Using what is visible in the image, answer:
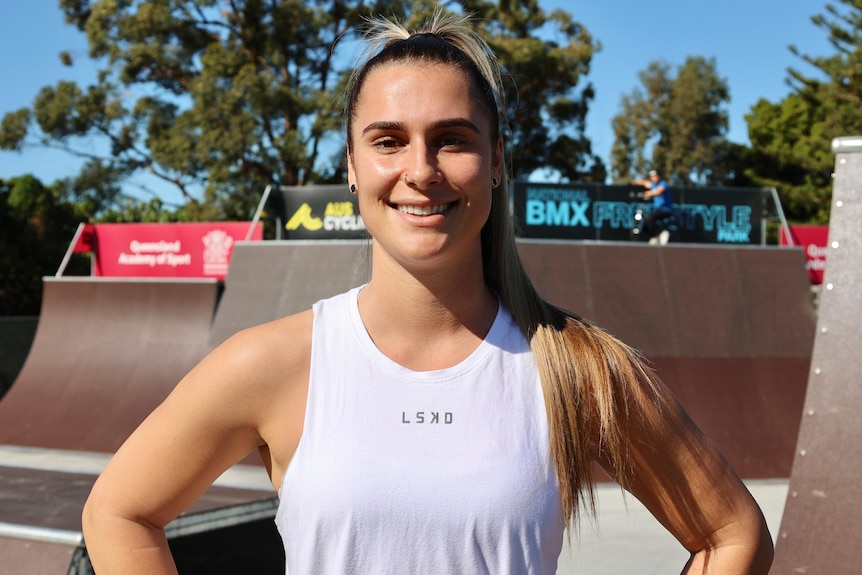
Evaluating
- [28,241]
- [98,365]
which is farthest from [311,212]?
[28,241]

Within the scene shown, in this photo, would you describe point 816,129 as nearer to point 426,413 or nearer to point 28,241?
point 28,241

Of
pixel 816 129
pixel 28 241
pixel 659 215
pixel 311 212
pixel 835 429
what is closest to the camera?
pixel 835 429

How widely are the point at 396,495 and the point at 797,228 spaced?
17201 millimetres

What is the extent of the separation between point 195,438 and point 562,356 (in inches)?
25.7

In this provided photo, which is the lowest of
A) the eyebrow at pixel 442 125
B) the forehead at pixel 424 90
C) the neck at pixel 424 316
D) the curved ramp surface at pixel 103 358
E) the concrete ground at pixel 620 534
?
the concrete ground at pixel 620 534

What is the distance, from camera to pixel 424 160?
1.54 meters

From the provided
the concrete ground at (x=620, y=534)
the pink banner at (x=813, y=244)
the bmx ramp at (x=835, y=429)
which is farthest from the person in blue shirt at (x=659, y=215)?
the bmx ramp at (x=835, y=429)

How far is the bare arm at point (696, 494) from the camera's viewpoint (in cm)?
163

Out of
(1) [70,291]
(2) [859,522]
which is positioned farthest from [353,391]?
(1) [70,291]

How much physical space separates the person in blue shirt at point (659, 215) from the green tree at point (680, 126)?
1293 inches

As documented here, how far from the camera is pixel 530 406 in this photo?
1.56 metres

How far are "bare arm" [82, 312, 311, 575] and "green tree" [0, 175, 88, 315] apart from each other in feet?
81.0

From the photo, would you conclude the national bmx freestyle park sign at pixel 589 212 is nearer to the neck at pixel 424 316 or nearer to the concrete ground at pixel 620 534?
the concrete ground at pixel 620 534

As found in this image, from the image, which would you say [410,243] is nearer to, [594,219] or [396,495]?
[396,495]
